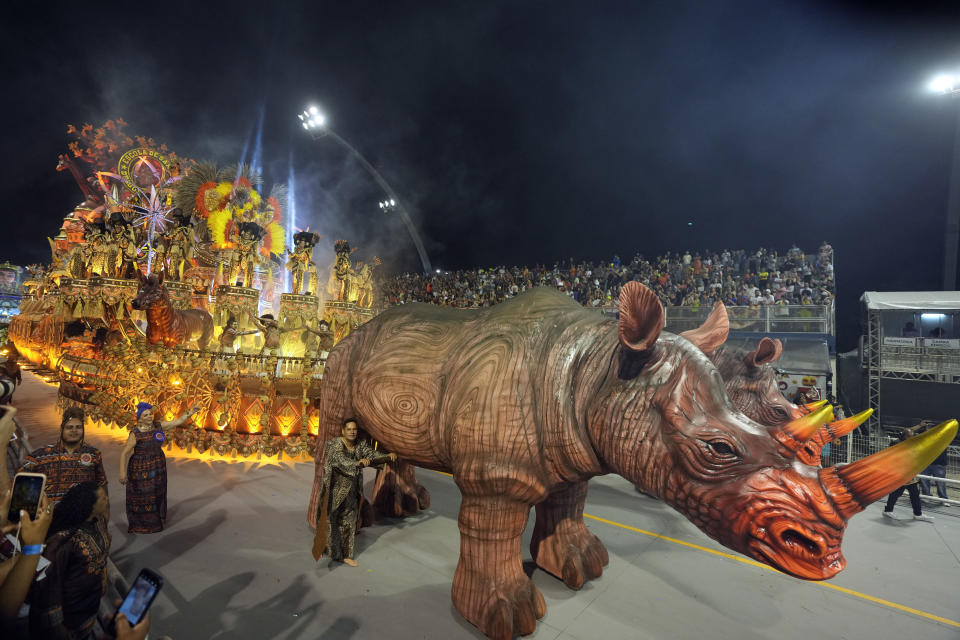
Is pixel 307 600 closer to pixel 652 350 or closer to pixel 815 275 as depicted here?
pixel 652 350

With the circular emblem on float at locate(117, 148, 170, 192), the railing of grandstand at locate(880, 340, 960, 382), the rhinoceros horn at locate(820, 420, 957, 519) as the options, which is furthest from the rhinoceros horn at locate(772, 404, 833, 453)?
the circular emblem on float at locate(117, 148, 170, 192)

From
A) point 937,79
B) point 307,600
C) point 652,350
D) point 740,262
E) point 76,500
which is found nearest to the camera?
point 76,500

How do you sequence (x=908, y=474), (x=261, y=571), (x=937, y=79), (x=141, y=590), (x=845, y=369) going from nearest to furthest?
(x=141, y=590), (x=908, y=474), (x=261, y=571), (x=937, y=79), (x=845, y=369)

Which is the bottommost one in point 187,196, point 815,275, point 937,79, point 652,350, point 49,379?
point 49,379

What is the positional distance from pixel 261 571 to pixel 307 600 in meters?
0.65

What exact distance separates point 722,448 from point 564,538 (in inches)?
78.7

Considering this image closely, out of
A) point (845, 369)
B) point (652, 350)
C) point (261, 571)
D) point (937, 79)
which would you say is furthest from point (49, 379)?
point (937, 79)

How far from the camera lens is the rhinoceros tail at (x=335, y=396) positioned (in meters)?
3.79

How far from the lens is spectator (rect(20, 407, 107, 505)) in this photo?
250 cm

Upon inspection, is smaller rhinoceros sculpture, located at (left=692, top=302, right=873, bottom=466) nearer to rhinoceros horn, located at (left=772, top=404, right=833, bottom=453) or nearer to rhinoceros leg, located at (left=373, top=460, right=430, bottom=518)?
rhinoceros horn, located at (left=772, top=404, right=833, bottom=453)

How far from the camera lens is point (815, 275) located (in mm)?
12867

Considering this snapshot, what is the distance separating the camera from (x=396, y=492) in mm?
4652

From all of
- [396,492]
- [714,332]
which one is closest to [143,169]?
[396,492]

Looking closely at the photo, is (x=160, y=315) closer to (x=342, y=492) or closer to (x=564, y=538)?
(x=342, y=492)
